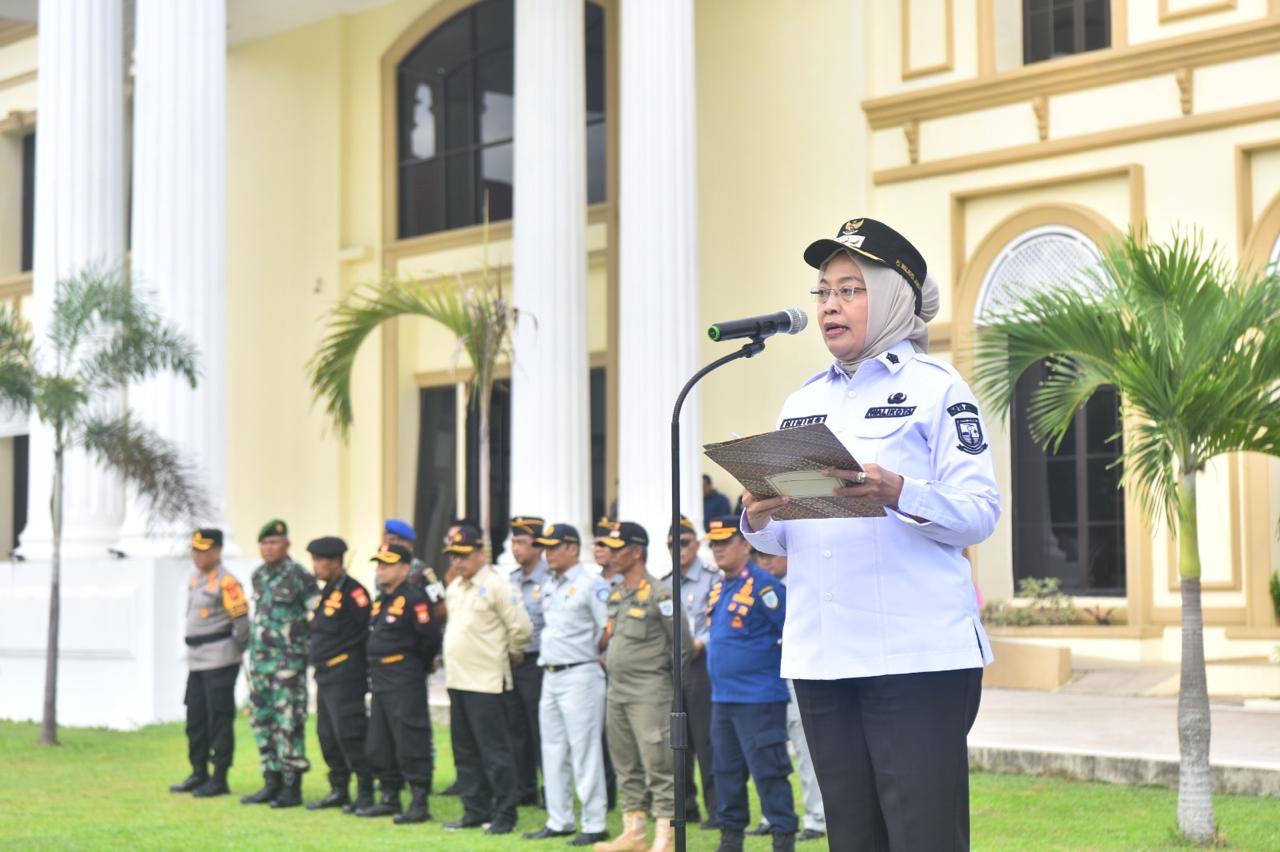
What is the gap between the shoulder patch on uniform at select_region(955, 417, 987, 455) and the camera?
3.85m

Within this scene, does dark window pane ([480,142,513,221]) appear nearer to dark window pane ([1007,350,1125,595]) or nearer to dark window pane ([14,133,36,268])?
dark window pane ([1007,350,1125,595])

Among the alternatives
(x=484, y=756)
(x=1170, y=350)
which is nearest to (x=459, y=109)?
(x=484, y=756)

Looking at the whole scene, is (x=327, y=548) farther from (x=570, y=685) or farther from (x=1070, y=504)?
(x=1070, y=504)

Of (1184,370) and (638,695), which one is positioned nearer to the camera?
(1184,370)

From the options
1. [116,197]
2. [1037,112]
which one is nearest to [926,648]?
[1037,112]

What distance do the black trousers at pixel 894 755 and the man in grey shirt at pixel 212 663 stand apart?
8.88m

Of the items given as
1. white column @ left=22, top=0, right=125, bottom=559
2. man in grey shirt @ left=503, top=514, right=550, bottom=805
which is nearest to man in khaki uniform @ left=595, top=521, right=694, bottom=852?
man in grey shirt @ left=503, top=514, right=550, bottom=805

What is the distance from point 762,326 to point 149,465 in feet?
36.5

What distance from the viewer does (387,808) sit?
11.2 m

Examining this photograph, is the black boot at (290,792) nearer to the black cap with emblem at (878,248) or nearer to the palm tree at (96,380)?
the palm tree at (96,380)

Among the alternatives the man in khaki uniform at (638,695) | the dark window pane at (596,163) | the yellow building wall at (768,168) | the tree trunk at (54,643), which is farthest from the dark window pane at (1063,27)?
the tree trunk at (54,643)

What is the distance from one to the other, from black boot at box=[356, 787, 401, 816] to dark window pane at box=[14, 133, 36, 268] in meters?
16.2

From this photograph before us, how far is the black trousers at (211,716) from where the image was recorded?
12180 mm

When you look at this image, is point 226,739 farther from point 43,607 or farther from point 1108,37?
point 1108,37
